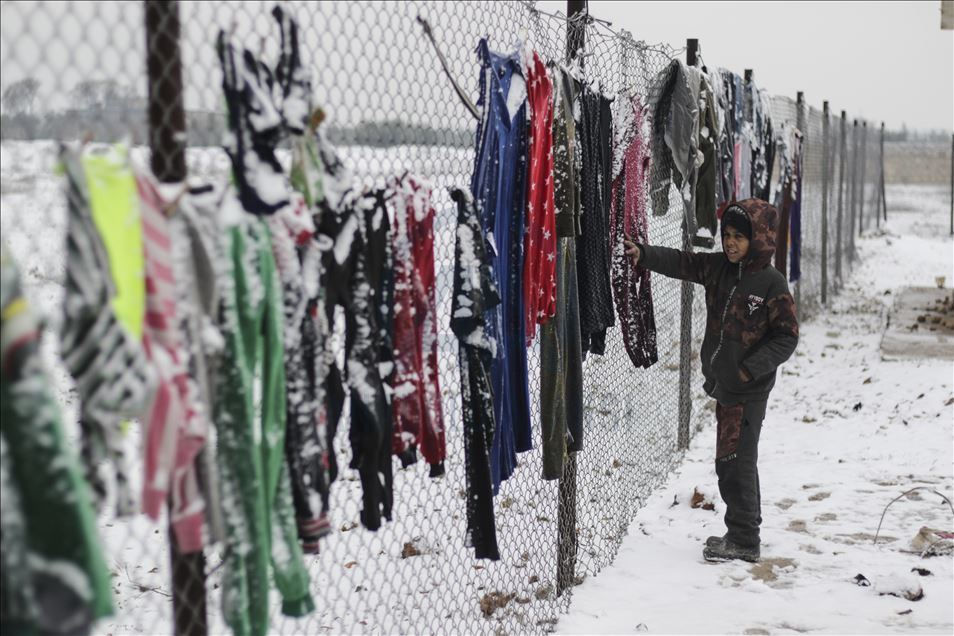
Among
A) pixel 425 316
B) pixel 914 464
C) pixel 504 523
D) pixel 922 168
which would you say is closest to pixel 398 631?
pixel 504 523

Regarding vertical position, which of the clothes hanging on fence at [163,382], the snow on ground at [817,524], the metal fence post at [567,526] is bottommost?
the snow on ground at [817,524]

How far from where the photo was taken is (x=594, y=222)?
4281 mm

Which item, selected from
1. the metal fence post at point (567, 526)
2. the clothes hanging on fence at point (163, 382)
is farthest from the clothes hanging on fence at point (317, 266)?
the metal fence post at point (567, 526)

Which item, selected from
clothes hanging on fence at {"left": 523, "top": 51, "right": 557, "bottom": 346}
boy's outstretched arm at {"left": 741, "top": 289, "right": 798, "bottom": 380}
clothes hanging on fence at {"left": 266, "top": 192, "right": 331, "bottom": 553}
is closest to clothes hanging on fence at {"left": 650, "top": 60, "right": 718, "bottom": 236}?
boy's outstretched arm at {"left": 741, "top": 289, "right": 798, "bottom": 380}

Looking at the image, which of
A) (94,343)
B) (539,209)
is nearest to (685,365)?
(539,209)

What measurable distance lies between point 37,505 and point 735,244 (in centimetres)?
409

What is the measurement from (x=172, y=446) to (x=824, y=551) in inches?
173

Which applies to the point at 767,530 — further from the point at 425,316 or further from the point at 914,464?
the point at 425,316

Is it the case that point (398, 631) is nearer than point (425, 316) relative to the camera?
No

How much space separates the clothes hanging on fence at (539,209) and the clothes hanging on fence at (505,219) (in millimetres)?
37

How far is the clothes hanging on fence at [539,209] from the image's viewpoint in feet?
11.6

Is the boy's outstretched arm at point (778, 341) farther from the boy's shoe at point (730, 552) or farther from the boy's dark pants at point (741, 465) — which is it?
the boy's shoe at point (730, 552)

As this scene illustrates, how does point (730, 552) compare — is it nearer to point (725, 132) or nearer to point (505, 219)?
point (505, 219)

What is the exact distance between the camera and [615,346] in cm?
602
